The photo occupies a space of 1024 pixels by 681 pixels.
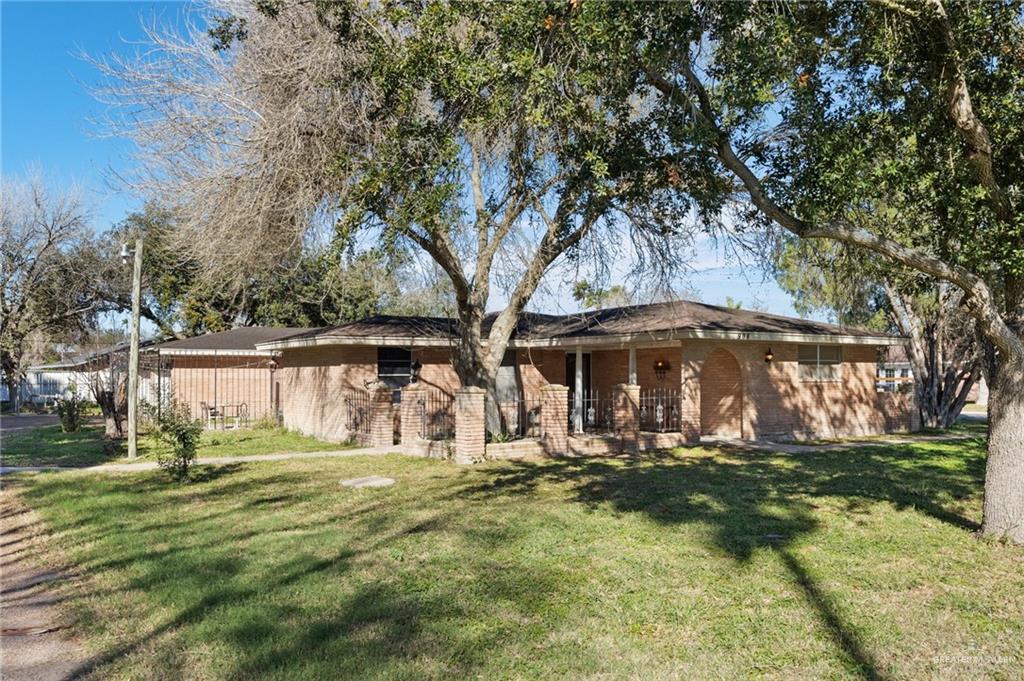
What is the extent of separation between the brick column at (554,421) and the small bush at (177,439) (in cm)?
675

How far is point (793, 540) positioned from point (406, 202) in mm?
5898

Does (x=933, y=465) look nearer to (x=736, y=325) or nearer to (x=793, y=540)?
(x=736, y=325)

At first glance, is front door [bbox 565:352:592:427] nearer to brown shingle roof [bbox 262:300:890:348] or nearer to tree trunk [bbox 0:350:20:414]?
brown shingle roof [bbox 262:300:890:348]

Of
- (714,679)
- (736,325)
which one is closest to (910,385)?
(736,325)

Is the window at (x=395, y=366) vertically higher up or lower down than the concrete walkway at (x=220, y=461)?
higher up

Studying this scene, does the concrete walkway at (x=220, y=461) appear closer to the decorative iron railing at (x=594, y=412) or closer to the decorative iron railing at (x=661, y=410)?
the decorative iron railing at (x=594, y=412)

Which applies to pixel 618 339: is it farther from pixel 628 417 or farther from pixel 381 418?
pixel 381 418


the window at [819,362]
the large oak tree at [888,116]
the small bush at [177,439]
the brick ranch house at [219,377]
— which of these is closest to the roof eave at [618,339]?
the window at [819,362]

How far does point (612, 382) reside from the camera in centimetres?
2119

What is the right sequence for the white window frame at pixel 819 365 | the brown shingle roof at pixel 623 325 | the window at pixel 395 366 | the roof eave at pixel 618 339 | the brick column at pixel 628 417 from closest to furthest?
the brick column at pixel 628 417 < the roof eave at pixel 618 339 < the brown shingle roof at pixel 623 325 < the window at pixel 395 366 < the white window frame at pixel 819 365

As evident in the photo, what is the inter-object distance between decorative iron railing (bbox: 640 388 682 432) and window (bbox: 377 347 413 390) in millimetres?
6118

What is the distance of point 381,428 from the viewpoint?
16609 millimetres

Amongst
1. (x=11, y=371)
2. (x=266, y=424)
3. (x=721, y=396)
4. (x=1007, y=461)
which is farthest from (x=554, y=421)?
(x=11, y=371)

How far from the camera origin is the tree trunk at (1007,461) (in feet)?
24.2
